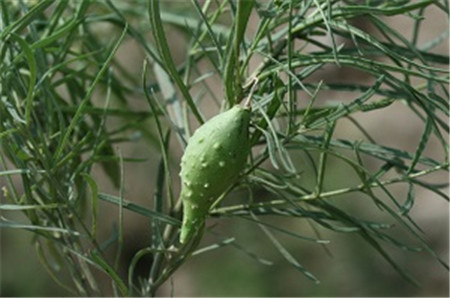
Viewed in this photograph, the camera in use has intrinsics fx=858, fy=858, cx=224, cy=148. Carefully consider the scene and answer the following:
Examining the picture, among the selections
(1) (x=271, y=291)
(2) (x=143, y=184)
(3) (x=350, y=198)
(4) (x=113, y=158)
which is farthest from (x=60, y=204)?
(2) (x=143, y=184)

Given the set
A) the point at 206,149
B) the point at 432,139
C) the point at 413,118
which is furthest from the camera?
the point at 413,118

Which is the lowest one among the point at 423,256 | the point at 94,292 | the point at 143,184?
the point at 423,256

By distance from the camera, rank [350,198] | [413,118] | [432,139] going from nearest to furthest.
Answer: [350,198]
[432,139]
[413,118]

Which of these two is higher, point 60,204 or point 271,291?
point 60,204

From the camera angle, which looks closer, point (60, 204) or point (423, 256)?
point (60, 204)

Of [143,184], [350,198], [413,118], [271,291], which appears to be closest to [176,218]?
[271,291]

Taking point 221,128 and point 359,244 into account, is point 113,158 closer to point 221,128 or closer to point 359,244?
point 221,128
